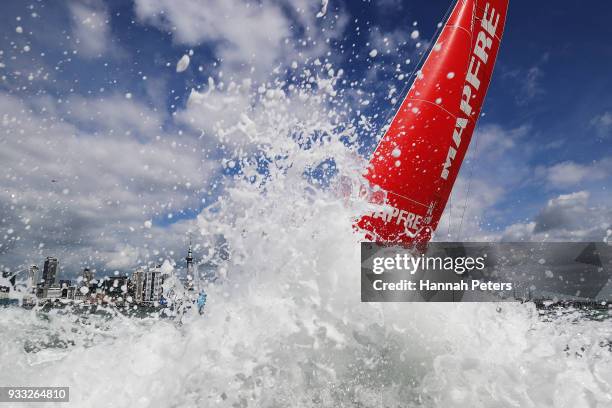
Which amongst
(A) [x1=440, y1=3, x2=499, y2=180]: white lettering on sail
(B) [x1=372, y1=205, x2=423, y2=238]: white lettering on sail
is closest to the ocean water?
(B) [x1=372, y1=205, x2=423, y2=238]: white lettering on sail

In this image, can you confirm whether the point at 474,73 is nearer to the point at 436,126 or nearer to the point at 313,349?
the point at 436,126

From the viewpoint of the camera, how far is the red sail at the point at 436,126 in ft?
17.8

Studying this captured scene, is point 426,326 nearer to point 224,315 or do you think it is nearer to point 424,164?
point 224,315

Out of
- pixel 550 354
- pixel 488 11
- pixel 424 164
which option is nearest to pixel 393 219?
pixel 424 164

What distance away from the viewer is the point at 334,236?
356 cm

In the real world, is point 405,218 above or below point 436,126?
below

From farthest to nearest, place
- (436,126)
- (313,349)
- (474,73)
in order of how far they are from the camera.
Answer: (474,73), (436,126), (313,349)

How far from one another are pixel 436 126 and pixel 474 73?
1.27m

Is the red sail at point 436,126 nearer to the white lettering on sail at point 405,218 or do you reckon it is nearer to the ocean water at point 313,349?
the white lettering on sail at point 405,218

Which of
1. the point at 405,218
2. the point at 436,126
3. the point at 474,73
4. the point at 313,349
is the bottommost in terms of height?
the point at 313,349

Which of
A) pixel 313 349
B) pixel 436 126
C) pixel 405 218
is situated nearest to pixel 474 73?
pixel 436 126

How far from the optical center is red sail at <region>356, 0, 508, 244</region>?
5.42 meters

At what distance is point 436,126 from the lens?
573 centimetres

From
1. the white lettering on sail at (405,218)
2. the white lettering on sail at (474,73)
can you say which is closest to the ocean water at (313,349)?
the white lettering on sail at (405,218)
